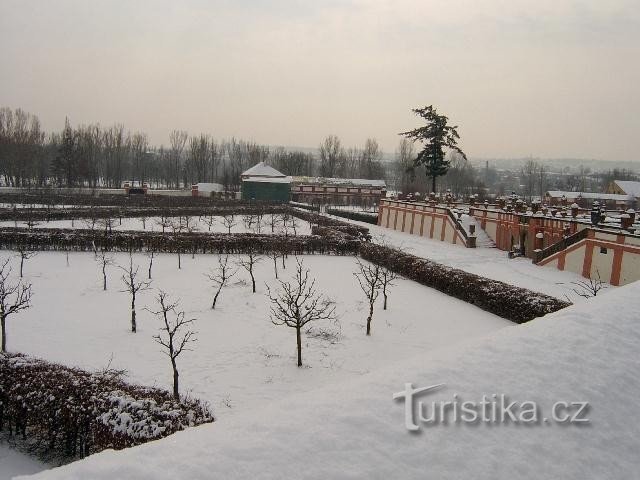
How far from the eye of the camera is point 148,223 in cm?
3597

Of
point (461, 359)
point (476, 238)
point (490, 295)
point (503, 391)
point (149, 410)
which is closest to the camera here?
point (503, 391)

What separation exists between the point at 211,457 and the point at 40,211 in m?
39.0

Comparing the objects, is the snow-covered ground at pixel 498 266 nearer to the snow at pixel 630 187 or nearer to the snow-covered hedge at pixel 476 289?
the snow-covered hedge at pixel 476 289

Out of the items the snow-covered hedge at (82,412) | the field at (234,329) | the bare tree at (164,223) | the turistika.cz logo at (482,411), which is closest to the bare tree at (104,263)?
the field at (234,329)

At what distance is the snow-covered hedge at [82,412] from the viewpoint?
23.4 feet

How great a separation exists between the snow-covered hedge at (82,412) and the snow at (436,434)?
10.3ft

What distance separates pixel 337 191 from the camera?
206 ft

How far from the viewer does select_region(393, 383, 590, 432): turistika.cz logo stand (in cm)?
457

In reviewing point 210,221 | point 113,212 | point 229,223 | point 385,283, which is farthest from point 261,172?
point 385,283

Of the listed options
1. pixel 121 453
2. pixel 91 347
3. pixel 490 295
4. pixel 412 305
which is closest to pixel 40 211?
pixel 91 347

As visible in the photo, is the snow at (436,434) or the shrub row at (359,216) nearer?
the snow at (436,434)

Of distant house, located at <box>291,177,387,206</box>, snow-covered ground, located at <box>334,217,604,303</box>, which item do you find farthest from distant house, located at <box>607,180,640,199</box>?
snow-covered ground, located at <box>334,217,604,303</box>

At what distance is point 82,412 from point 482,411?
238 inches

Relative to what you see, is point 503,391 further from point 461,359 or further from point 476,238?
point 476,238
